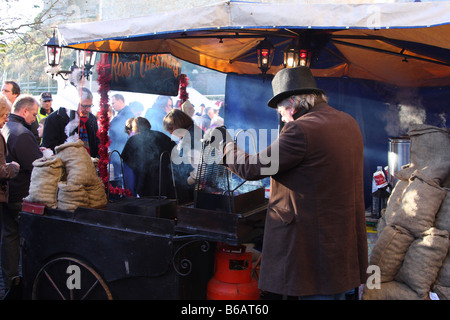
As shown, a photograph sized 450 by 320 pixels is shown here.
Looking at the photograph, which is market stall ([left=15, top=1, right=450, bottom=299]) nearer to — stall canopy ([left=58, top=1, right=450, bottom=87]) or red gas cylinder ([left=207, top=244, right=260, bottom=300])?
stall canopy ([left=58, top=1, right=450, bottom=87])

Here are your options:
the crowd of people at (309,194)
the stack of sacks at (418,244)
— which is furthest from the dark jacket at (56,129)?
the stack of sacks at (418,244)

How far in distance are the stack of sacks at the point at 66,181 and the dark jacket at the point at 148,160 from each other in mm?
1465

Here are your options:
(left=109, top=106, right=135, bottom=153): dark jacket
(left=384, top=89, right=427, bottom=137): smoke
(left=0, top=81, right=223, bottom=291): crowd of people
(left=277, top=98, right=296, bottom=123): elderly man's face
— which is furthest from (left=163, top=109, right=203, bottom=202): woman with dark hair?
(left=384, top=89, right=427, bottom=137): smoke

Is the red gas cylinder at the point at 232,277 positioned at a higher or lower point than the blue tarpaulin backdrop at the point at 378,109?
lower

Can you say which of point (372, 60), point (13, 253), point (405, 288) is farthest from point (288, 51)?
point (13, 253)

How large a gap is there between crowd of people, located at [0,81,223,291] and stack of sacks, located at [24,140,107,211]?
351 millimetres

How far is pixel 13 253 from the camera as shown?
4.24 metres

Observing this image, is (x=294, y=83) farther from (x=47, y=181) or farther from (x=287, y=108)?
(x=47, y=181)

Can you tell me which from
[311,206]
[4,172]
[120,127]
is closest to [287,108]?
[311,206]

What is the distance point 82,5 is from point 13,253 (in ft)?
58.6

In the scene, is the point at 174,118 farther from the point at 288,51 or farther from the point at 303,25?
the point at 303,25

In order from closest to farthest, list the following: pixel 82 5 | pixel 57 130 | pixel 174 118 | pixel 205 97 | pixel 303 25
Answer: pixel 303 25 → pixel 174 118 → pixel 57 130 → pixel 205 97 → pixel 82 5

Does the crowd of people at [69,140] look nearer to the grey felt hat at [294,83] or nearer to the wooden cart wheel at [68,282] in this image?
the wooden cart wheel at [68,282]

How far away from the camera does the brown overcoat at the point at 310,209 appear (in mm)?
2336
